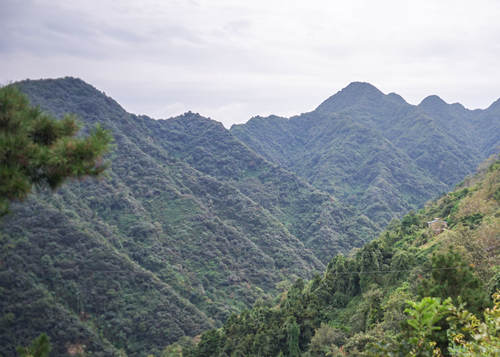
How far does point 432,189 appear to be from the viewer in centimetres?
9950

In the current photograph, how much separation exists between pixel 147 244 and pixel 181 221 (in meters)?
9.32

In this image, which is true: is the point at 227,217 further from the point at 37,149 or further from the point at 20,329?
the point at 37,149

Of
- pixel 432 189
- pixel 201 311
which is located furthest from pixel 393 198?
pixel 201 311

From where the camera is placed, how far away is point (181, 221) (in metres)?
63.2

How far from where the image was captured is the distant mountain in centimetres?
3997

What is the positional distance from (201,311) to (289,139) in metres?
119

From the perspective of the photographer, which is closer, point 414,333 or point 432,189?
point 414,333

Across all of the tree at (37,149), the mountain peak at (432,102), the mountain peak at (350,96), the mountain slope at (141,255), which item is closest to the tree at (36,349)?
the tree at (37,149)

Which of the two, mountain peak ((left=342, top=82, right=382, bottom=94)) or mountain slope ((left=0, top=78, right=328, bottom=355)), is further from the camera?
mountain peak ((left=342, top=82, right=382, bottom=94))

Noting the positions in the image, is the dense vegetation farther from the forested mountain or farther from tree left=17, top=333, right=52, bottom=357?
the forested mountain

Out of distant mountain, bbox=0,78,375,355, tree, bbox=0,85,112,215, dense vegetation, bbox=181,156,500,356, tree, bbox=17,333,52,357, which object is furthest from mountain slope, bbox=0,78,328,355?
tree, bbox=0,85,112,215

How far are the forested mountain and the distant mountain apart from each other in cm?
2125

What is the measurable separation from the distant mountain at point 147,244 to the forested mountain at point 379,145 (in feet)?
69.7

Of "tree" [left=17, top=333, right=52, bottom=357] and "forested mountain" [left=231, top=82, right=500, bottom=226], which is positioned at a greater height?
"forested mountain" [left=231, top=82, right=500, bottom=226]
